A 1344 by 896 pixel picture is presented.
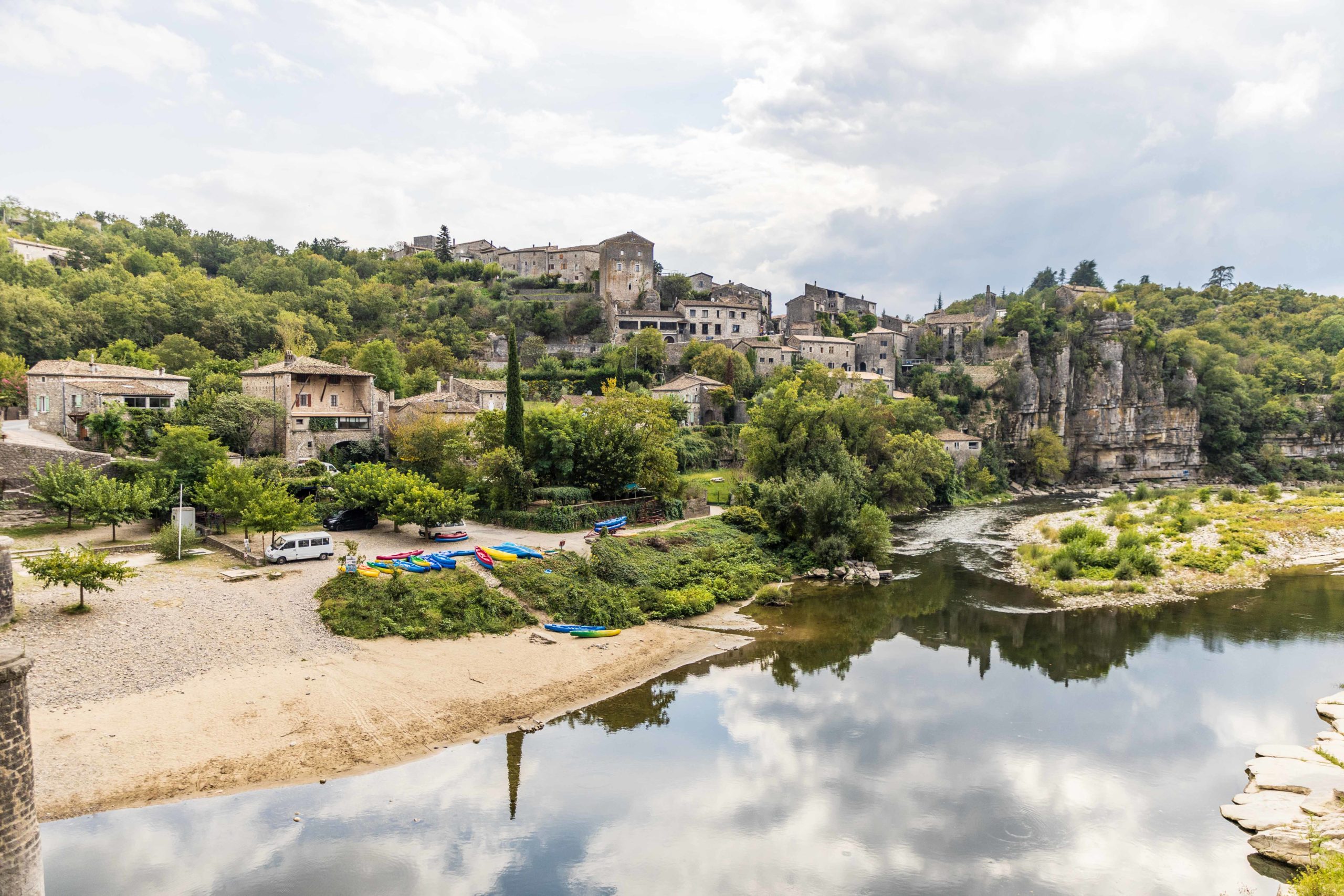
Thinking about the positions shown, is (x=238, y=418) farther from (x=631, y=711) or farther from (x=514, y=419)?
(x=631, y=711)

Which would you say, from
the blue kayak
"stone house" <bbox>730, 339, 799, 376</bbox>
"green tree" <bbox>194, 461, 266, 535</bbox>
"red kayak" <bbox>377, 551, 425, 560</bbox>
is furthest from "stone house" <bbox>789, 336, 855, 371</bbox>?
"green tree" <bbox>194, 461, 266, 535</bbox>

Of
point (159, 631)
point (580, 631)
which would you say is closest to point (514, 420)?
point (580, 631)

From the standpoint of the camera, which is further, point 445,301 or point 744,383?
point 445,301

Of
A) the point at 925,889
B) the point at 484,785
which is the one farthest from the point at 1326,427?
the point at 484,785

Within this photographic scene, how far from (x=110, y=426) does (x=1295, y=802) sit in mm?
41481

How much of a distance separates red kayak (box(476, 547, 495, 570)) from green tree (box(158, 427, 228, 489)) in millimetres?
12253

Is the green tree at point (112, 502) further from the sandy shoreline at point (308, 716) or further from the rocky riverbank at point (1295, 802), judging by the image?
the rocky riverbank at point (1295, 802)

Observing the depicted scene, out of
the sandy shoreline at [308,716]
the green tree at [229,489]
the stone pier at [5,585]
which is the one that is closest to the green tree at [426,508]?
the green tree at [229,489]

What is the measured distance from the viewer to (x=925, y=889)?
11000 mm

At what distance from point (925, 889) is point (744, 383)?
48.7 metres

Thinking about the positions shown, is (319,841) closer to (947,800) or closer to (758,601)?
(947,800)

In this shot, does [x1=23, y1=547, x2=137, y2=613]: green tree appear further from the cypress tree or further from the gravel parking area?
the cypress tree

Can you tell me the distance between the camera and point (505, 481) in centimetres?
3100

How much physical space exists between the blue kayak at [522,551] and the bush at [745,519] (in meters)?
11.8
